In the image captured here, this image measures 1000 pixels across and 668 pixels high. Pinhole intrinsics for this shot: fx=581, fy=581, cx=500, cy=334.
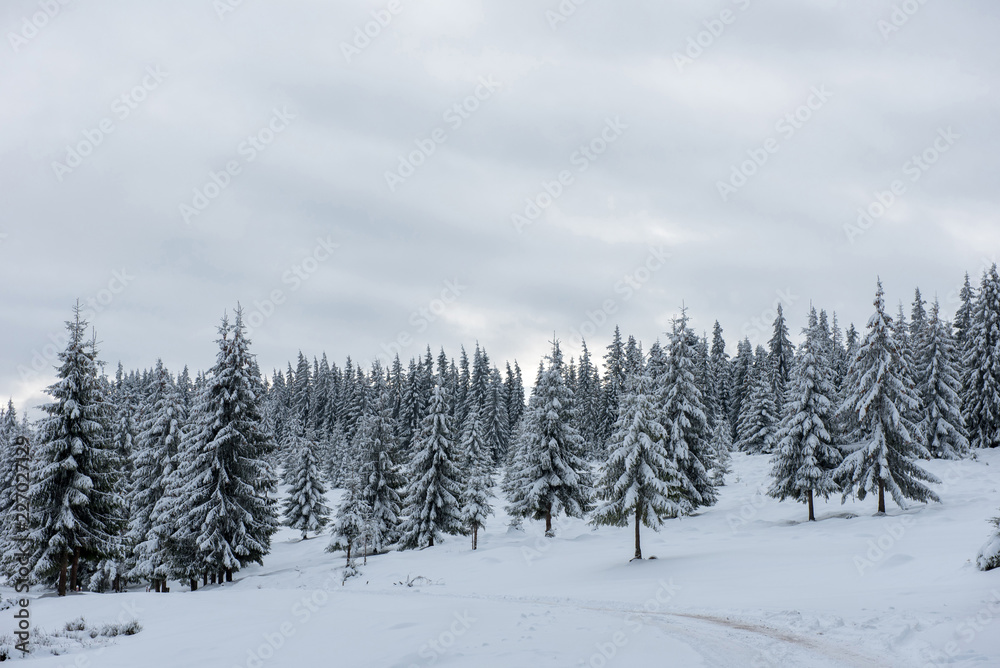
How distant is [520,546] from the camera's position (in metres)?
36.2

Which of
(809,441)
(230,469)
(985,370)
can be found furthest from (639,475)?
(985,370)

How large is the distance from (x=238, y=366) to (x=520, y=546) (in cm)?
1980

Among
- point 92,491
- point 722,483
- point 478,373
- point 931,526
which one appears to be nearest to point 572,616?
point 931,526

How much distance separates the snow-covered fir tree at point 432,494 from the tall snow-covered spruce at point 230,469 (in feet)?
36.0

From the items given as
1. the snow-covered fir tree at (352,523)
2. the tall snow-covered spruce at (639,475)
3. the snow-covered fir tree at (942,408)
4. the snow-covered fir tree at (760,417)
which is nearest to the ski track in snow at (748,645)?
the tall snow-covered spruce at (639,475)

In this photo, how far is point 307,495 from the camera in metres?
53.3

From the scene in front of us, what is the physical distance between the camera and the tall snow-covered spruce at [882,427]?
30750mm

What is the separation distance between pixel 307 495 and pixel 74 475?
1142 inches

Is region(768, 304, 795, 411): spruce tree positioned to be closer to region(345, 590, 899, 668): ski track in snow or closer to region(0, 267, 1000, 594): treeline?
region(0, 267, 1000, 594): treeline

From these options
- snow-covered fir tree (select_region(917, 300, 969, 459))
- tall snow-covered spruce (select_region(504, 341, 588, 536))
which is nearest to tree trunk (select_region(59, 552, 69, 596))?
tall snow-covered spruce (select_region(504, 341, 588, 536))

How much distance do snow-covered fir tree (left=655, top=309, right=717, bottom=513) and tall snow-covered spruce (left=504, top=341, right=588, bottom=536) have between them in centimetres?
636

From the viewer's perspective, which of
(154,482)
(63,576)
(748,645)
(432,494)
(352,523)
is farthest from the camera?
(432,494)

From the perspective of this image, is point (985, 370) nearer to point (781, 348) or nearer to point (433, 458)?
point (781, 348)

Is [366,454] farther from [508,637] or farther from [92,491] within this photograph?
[508,637]
